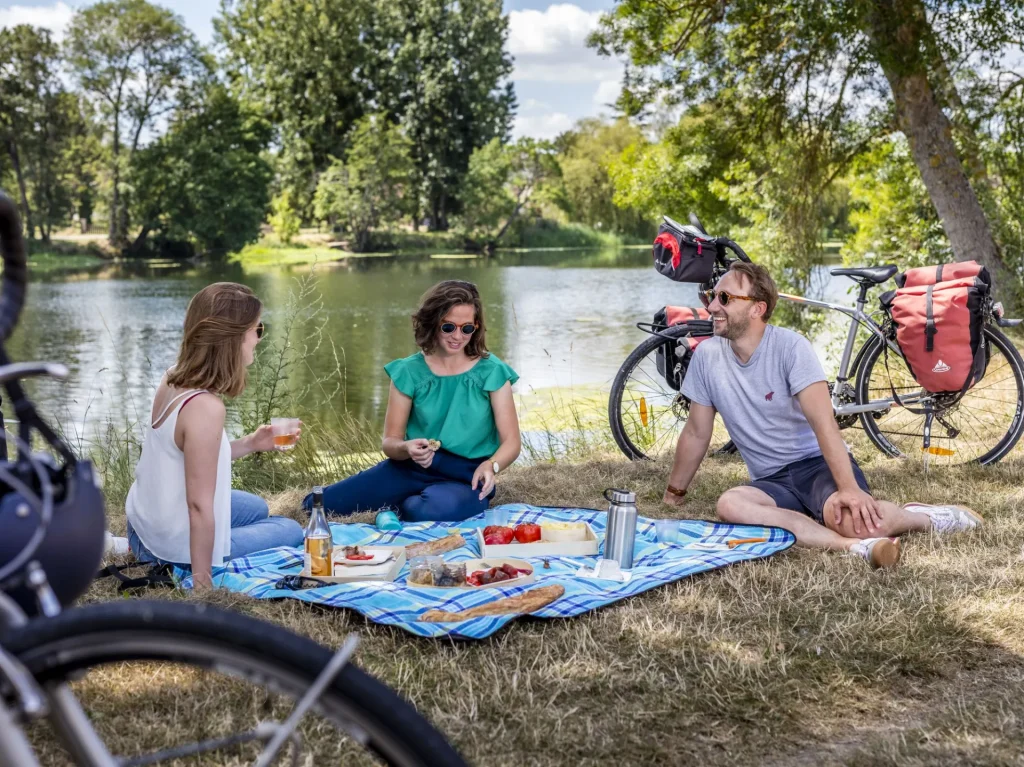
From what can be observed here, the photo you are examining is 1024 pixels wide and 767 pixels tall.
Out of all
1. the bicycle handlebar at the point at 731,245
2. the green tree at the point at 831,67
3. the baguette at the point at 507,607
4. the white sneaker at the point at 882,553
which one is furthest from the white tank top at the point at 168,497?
the green tree at the point at 831,67

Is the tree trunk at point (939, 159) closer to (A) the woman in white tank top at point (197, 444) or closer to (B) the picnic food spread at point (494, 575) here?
(B) the picnic food spread at point (494, 575)

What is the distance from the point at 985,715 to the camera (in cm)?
250

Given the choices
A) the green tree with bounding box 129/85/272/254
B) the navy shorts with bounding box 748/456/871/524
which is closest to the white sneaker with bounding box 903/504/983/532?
the navy shorts with bounding box 748/456/871/524

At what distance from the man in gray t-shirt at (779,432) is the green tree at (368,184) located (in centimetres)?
4138

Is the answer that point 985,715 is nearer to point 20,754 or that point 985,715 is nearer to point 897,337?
point 20,754

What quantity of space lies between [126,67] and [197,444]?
43.7m

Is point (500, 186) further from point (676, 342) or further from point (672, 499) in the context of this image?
point (672, 499)

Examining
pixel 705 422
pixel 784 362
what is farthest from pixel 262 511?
pixel 784 362

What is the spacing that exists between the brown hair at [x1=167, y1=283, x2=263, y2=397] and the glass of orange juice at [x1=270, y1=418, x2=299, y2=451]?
0.28 meters

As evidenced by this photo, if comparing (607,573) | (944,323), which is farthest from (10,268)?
(944,323)

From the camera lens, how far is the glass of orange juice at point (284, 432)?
3641 millimetres

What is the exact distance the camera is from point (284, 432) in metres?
3.65

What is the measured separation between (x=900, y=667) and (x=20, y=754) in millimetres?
2400

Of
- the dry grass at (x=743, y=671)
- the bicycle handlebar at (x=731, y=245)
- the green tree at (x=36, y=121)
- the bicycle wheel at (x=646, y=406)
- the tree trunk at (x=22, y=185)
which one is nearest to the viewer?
the dry grass at (x=743, y=671)
